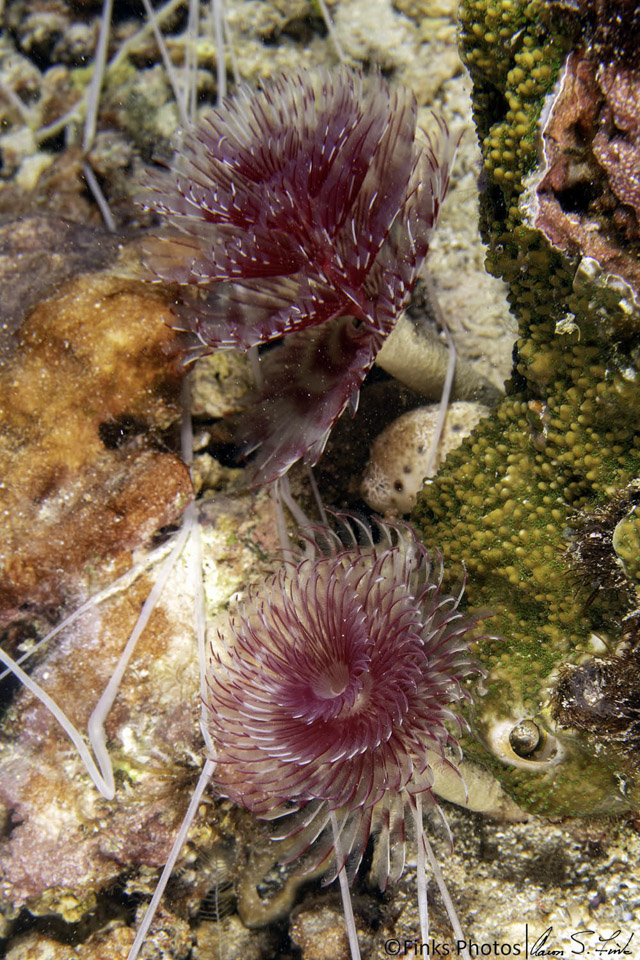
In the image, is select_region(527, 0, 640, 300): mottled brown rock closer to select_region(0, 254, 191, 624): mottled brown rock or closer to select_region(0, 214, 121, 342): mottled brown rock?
select_region(0, 254, 191, 624): mottled brown rock

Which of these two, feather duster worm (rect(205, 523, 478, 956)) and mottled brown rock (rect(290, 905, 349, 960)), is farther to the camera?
mottled brown rock (rect(290, 905, 349, 960))

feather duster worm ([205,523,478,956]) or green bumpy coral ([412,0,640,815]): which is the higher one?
green bumpy coral ([412,0,640,815])

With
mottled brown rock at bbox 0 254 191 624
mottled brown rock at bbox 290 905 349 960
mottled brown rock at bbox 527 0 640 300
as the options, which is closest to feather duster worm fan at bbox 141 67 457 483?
mottled brown rock at bbox 0 254 191 624

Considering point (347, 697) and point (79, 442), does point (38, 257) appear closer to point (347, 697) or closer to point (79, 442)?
point (79, 442)
